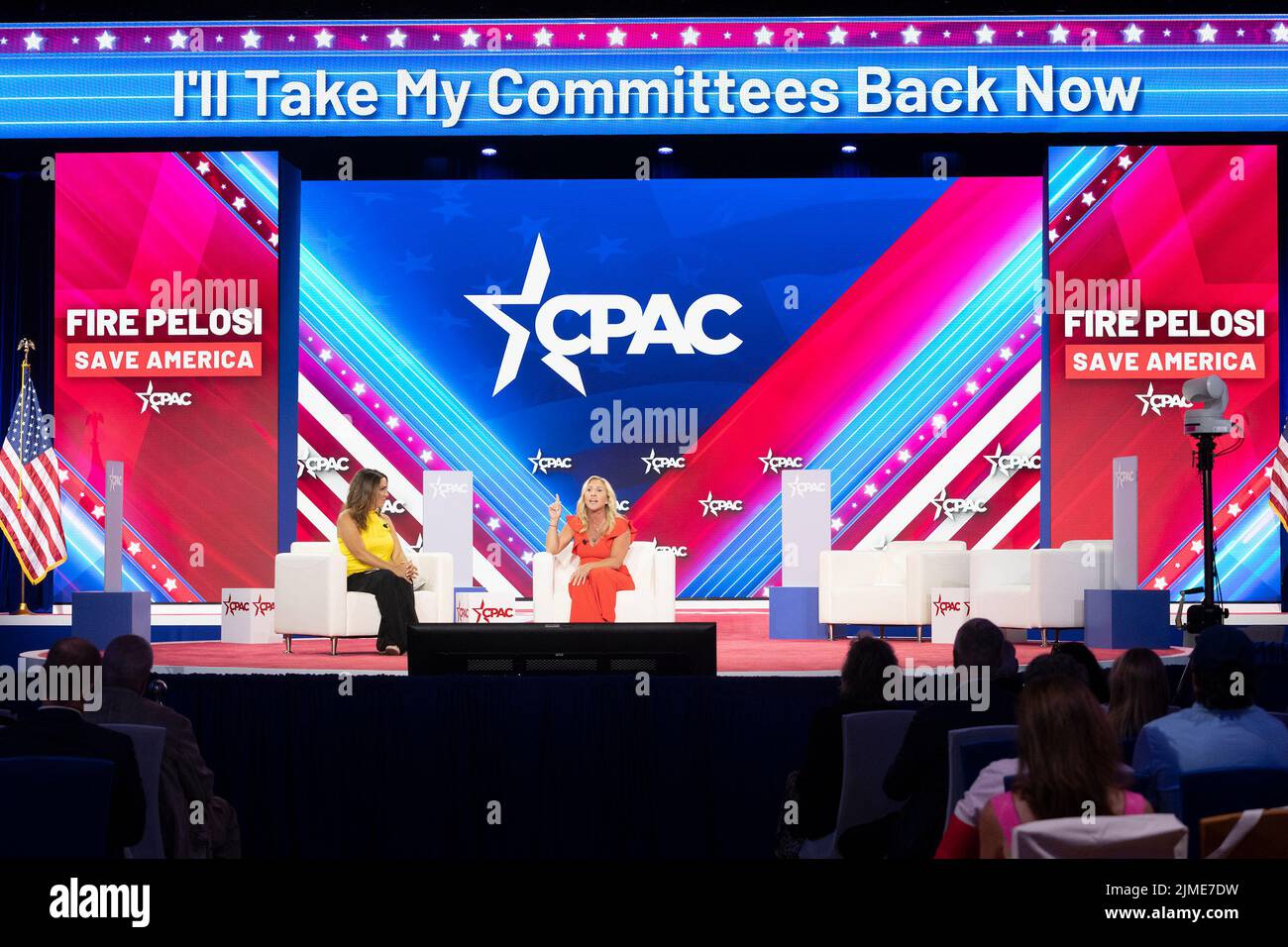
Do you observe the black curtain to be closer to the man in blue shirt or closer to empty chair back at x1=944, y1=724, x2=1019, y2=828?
empty chair back at x1=944, y1=724, x2=1019, y2=828

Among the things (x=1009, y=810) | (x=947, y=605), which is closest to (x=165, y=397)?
(x=947, y=605)

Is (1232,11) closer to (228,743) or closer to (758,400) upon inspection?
(758,400)

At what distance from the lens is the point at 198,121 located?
34.8ft

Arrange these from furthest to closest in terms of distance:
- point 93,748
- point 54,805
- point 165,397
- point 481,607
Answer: point 165,397
point 481,607
point 93,748
point 54,805

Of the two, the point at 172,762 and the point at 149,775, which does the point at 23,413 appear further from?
the point at 149,775

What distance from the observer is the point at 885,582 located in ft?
30.0

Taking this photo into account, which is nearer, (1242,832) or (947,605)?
(1242,832)

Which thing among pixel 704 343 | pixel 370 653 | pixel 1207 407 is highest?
pixel 704 343

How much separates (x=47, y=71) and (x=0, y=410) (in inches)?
95.7

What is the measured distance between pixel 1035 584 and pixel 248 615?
4.52 metres
